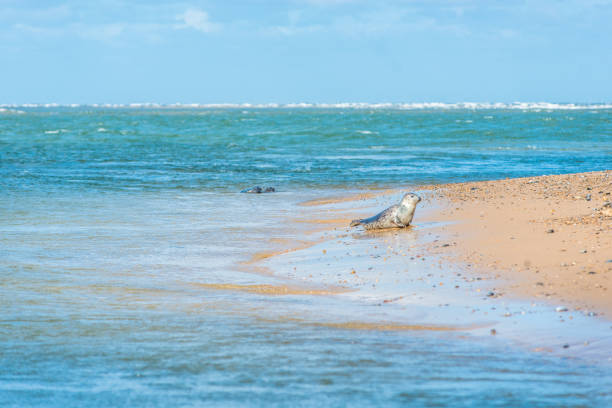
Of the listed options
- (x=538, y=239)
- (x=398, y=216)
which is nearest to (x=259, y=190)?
(x=398, y=216)

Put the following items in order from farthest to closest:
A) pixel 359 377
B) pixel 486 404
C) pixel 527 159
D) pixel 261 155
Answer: pixel 261 155
pixel 527 159
pixel 359 377
pixel 486 404

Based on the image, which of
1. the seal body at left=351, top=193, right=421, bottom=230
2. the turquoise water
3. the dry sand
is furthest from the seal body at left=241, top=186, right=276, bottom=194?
the seal body at left=351, top=193, right=421, bottom=230

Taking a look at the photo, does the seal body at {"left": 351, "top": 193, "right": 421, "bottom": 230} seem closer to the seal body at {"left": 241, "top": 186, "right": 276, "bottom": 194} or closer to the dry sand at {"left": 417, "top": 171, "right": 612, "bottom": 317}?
the dry sand at {"left": 417, "top": 171, "right": 612, "bottom": 317}

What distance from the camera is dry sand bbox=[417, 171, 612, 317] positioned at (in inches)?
320

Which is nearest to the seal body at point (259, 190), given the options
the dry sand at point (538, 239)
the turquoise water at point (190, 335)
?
the turquoise water at point (190, 335)

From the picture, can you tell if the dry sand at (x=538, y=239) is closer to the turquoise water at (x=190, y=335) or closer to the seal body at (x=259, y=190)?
the turquoise water at (x=190, y=335)

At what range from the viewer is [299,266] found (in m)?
10.4

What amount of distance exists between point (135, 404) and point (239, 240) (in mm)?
7504

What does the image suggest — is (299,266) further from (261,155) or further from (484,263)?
(261,155)

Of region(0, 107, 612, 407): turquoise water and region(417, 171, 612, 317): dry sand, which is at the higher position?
region(417, 171, 612, 317): dry sand

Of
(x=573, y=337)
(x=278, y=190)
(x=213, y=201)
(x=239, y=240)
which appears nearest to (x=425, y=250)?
(x=239, y=240)

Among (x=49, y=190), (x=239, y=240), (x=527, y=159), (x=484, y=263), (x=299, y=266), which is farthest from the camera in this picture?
(x=527, y=159)

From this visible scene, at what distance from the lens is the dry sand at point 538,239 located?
814 cm

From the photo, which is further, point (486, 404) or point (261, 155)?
point (261, 155)
